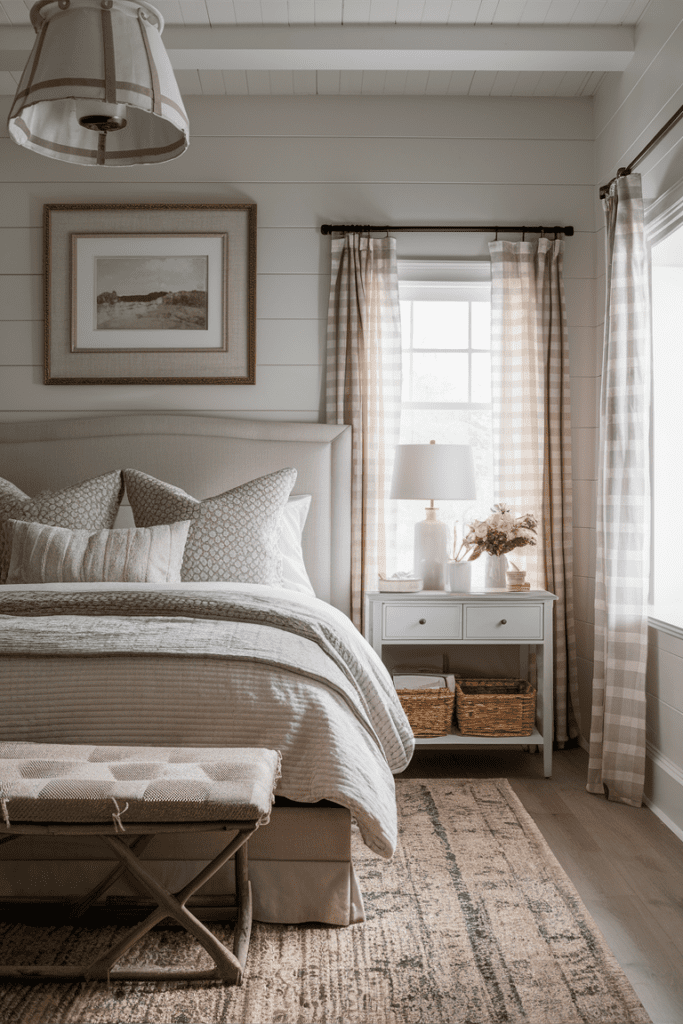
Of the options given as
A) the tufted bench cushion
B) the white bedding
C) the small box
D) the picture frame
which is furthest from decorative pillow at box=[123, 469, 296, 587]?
the tufted bench cushion

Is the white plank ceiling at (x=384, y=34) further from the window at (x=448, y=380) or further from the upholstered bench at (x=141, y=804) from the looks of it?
the upholstered bench at (x=141, y=804)

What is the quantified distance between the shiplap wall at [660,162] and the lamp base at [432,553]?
88 centimetres

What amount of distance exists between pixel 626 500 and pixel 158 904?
2.12m

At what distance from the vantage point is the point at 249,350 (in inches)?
146

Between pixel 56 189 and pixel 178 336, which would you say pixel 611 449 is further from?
pixel 56 189

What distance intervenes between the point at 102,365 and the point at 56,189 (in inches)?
33.3

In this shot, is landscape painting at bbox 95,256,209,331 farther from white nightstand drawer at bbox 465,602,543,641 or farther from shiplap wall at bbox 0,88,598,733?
white nightstand drawer at bbox 465,602,543,641

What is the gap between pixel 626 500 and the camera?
2.96 meters

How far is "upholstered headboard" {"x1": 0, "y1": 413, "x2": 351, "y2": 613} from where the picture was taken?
141 inches

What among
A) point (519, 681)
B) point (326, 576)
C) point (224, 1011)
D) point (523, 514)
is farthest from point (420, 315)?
point (224, 1011)

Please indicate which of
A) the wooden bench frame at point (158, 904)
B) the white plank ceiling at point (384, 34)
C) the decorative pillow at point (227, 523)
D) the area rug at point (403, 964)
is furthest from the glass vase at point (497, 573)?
the white plank ceiling at point (384, 34)

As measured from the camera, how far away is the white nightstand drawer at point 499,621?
3.26 m

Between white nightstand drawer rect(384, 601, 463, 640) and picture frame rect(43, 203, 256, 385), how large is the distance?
4.26ft

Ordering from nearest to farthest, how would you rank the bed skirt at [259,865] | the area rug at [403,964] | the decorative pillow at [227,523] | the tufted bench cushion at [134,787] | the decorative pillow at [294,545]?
the tufted bench cushion at [134,787] < the area rug at [403,964] < the bed skirt at [259,865] < the decorative pillow at [227,523] < the decorative pillow at [294,545]
